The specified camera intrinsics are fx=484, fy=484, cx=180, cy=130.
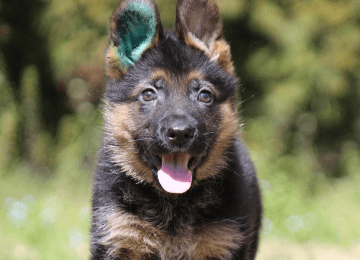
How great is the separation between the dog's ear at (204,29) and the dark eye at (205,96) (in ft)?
1.20

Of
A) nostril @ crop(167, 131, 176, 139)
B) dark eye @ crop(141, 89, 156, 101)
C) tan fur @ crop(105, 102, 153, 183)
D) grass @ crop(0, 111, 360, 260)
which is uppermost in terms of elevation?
dark eye @ crop(141, 89, 156, 101)

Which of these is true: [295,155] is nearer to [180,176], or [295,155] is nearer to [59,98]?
[59,98]

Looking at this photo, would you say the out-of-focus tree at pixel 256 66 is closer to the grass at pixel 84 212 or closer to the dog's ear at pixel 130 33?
the grass at pixel 84 212

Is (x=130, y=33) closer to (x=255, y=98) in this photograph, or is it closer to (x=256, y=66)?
(x=256, y=66)

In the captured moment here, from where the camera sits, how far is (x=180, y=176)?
3.42m

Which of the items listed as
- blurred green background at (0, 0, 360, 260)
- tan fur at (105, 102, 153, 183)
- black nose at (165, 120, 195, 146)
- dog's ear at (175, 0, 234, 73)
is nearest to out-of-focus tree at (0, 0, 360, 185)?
blurred green background at (0, 0, 360, 260)

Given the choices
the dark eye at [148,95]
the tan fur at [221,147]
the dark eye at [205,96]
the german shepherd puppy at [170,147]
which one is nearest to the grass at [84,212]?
the german shepherd puppy at [170,147]

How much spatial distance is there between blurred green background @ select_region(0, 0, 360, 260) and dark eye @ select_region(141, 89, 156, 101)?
2.73 metres

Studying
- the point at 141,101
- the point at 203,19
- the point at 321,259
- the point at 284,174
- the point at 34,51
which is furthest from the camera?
the point at 34,51

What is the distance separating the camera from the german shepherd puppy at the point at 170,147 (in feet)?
11.2

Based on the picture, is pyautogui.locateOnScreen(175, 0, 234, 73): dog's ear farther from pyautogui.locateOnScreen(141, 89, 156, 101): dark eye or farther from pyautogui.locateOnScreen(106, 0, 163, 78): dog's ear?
pyautogui.locateOnScreen(141, 89, 156, 101): dark eye

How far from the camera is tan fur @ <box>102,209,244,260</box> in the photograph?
11.2 ft

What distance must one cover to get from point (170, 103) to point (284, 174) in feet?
12.6

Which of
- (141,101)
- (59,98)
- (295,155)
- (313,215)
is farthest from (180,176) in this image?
(59,98)
